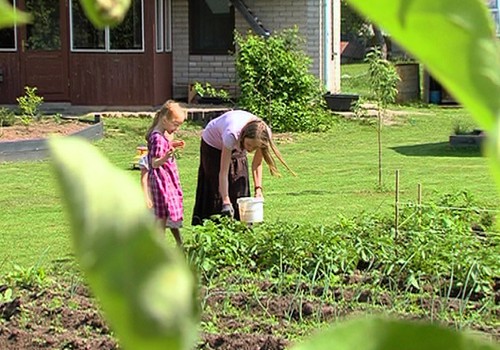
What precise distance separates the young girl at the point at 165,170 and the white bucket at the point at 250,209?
0.51 m

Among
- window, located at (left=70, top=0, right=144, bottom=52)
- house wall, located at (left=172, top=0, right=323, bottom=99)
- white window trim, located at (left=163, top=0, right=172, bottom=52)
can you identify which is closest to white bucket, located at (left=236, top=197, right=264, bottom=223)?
window, located at (left=70, top=0, right=144, bottom=52)

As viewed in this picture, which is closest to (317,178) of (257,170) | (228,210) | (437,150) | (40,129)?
(437,150)

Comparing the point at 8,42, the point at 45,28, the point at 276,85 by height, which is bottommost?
the point at 276,85

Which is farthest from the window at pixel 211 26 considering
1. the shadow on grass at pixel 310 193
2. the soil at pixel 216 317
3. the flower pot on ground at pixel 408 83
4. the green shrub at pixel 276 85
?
the soil at pixel 216 317

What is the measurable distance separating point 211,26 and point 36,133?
653 cm

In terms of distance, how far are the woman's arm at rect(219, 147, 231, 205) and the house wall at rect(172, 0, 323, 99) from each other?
503 inches

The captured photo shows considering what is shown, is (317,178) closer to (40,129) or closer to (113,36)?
(40,129)

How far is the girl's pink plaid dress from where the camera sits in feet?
27.2

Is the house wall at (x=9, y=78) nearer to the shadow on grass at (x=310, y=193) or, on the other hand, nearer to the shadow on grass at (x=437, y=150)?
the shadow on grass at (x=437, y=150)

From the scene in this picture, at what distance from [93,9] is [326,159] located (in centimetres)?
1511

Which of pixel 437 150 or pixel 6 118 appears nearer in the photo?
pixel 437 150

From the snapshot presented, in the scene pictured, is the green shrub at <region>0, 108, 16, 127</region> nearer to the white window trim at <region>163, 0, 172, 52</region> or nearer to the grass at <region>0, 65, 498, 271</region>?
the grass at <region>0, 65, 498, 271</region>

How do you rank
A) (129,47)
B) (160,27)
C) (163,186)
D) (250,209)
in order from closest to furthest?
(163,186), (250,209), (129,47), (160,27)

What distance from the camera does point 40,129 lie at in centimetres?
1666
